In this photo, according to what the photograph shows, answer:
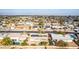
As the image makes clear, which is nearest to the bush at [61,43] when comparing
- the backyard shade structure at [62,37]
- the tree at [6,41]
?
the backyard shade structure at [62,37]

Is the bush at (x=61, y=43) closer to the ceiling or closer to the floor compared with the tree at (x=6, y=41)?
closer to the floor

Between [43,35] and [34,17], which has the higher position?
[34,17]

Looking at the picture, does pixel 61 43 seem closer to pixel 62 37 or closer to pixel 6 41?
pixel 62 37

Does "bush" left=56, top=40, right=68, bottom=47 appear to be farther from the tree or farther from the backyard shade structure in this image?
the tree

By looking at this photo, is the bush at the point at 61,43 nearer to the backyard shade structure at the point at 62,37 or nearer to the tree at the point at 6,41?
the backyard shade structure at the point at 62,37

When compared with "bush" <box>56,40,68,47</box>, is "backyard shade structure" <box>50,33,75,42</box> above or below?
above

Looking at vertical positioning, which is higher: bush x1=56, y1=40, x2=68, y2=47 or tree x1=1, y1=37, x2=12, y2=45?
tree x1=1, y1=37, x2=12, y2=45

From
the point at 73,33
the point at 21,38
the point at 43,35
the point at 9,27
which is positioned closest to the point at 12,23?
the point at 9,27

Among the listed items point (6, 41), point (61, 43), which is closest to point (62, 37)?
point (61, 43)

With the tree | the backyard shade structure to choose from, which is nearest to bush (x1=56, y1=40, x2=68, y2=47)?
the backyard shade structure

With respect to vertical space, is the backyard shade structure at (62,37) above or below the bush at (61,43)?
above
